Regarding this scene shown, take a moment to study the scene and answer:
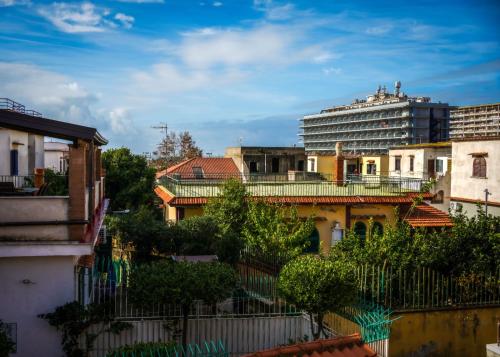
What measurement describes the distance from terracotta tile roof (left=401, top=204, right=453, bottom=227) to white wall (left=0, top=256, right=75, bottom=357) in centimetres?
1909

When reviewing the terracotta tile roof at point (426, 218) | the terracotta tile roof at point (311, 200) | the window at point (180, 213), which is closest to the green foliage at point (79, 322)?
the terracotta tile roof at point (311, 200)

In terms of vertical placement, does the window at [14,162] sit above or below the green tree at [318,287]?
above

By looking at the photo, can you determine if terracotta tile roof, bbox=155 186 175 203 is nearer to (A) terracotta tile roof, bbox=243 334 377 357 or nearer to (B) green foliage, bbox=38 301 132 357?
(B) green foliage, bbox=38 301 132 357

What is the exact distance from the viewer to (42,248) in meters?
10.3

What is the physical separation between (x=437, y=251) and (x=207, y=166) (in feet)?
117

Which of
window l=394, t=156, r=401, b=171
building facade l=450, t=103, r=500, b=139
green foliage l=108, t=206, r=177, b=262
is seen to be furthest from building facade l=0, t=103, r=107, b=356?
building facade l=450, t=103, r=500, b=139

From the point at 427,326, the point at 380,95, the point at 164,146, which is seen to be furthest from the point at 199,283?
the point at 380,95

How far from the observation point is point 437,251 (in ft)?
49.6

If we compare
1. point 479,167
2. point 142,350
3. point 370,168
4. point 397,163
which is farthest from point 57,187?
point 370,168

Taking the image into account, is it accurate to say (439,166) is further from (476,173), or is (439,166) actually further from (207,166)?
(207,166)

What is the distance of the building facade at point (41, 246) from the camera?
10305 mm

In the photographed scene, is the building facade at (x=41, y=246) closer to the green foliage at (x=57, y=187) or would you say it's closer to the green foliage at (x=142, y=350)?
the green foliage at (x=142, y=350)

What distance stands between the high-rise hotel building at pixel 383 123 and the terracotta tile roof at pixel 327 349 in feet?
303

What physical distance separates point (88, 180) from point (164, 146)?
62.1 m
